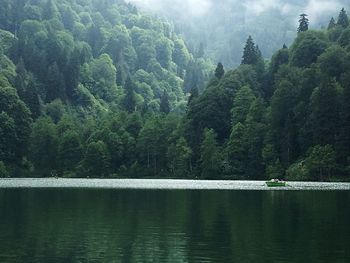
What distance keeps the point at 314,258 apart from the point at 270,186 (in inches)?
3494

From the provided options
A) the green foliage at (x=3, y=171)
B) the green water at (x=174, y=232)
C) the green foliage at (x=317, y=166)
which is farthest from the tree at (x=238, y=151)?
the green water at (x=174, y=232)

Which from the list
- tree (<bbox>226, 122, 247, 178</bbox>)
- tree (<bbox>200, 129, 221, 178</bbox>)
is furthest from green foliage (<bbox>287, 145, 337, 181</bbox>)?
tree (<bbox>200, 129, 221, 178</bbox>)

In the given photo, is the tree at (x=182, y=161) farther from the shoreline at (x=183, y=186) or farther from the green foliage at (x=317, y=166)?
the shoreline at (x=183, y=186)

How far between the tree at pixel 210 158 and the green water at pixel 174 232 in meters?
109

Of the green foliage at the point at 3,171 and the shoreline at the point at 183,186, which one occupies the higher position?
the green foliage at the point at 3,171

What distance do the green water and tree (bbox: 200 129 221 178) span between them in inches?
4291

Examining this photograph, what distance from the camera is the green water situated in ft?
127

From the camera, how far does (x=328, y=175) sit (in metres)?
158

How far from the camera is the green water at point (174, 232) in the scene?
127 ft

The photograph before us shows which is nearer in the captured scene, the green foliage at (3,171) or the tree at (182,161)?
the green foliage at (3,171)

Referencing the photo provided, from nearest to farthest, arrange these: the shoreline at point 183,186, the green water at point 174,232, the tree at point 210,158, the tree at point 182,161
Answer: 1. the green water at point 174,232
2. the shoreline at point 183,186
3. the tree at point 210,158
4. the tree at point 182,161

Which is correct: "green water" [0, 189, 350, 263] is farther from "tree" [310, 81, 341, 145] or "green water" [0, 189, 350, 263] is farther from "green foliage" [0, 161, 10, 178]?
"green foliage" [0, 161, 10, 178]

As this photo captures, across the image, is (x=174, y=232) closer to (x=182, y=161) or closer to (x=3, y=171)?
(x=182, y=161)

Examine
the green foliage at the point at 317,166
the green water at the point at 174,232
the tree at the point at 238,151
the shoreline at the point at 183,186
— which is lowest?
the green water at the point at 174,232
